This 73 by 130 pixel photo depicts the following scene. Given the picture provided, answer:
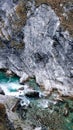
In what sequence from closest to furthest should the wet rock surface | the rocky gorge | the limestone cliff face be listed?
the wet rock surface
the rocky gorge
the limestone cliff face

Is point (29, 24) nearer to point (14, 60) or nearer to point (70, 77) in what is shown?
point (14, 60)

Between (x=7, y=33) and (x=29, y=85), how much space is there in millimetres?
17732

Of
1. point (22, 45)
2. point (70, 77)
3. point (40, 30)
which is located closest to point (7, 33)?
point (22, 45)

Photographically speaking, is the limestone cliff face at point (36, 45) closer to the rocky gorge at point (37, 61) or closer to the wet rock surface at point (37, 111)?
the rocky gorge at point (37, 61)

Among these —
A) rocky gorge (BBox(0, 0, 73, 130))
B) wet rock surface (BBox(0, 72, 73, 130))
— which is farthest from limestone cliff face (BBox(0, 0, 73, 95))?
wet rock surface (BBox(0, 72, 73, 130))

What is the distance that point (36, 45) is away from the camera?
72.9 m

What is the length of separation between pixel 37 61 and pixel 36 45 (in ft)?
12.0

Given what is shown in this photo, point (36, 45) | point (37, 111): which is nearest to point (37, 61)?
point (36, 45)

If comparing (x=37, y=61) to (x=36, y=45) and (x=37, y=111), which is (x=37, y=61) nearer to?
(x=36, y=45)

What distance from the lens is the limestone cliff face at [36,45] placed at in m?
66.3

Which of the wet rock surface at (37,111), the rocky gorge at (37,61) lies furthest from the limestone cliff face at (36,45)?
the wet rock surface at (37,111)

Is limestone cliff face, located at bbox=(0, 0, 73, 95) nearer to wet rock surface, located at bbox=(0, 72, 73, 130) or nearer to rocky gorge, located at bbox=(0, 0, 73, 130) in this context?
rocky gorge, located at bbox=(0, 0, 73, 130)

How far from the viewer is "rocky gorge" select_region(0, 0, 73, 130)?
54375mm

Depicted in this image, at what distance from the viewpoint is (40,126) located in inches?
1961
